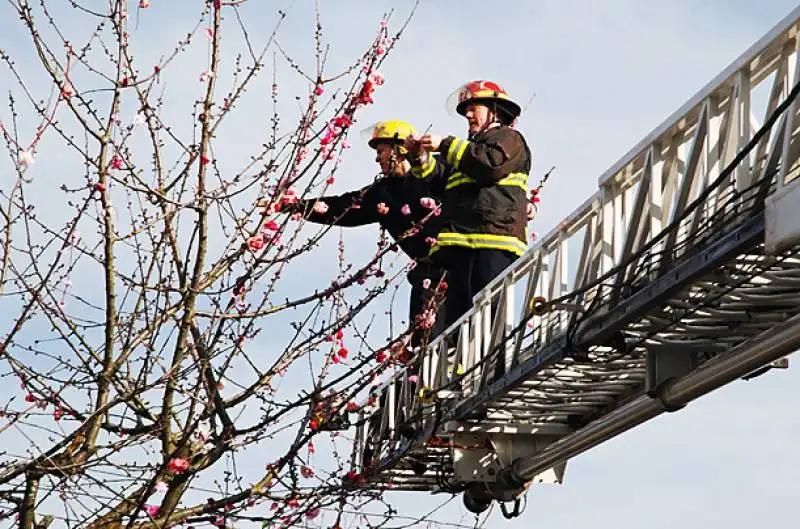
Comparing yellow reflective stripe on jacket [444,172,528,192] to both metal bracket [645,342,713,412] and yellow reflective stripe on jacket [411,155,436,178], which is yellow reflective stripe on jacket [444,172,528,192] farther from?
metal bracket [645,342,713,412]

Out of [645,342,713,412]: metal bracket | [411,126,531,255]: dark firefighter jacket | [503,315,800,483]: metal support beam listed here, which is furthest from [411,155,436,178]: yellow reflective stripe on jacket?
[645,342,713,412]: metal bracket

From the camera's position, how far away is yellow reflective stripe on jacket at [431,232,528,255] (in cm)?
1054

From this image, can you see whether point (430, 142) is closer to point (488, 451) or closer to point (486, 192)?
point (486, 192)

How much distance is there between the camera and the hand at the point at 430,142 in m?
10.3

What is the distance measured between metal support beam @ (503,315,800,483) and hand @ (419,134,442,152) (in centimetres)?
188

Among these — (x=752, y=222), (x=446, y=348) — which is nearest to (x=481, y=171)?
(x=446, y=348)

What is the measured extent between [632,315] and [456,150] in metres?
2.70

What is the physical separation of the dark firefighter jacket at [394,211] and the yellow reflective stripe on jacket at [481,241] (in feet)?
1.96

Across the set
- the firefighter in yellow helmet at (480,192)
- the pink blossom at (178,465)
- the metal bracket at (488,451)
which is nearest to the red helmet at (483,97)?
the firefighter in yellow helmet at (480,192)

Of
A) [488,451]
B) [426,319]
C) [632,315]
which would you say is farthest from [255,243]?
[488,451]

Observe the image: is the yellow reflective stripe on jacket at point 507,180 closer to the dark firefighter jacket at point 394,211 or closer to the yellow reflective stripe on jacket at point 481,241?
the yellow reflective stripe on jacket at point 481,241

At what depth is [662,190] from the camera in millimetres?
8062

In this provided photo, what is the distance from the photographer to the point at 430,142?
10359 millimetres

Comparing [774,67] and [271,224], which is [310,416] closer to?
[271,224]
